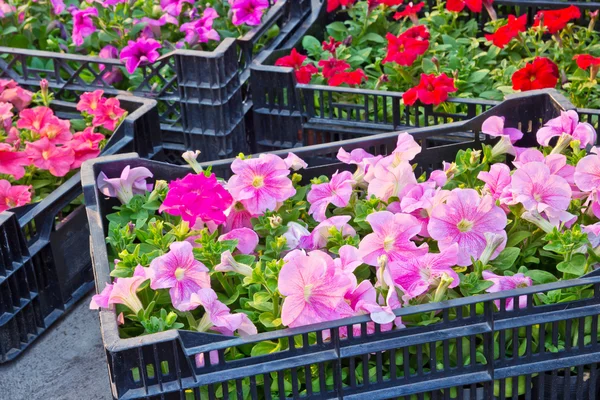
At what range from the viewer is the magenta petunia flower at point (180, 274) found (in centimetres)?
147

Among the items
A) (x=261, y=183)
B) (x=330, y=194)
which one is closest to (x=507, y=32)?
(x=330, y=194)

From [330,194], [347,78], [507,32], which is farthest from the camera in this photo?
[507,32]

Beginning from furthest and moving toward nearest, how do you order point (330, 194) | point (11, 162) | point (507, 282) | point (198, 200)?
point (11, 162) < point (330, 194) < point (198, 200) < point (507, 282)

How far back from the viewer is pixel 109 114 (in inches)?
101

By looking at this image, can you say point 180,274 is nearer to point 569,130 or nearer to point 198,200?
point 198,200

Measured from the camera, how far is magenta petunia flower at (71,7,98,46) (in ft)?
9.93

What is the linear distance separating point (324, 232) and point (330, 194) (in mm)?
129

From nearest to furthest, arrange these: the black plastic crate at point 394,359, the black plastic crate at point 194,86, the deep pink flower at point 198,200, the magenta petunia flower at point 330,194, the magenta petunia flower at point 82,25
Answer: the black plastic crate at point 394,359, the deep pink flower at point 198,200, the magenta petunia flower at point 330,194, the black plastic crate at point 194,86, the magenta petunia flower at point 82,25

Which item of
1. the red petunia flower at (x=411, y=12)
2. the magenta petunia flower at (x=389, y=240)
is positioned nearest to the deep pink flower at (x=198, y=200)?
the magenta petunia flower at (x=389, y=240)

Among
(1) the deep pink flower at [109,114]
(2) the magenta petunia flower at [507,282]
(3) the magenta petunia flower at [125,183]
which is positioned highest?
(3) the magenta petunia flower at [125,183]

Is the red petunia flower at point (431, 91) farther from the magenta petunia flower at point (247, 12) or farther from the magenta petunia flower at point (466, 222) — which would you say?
the magenta petunia flower at point (466, 222)

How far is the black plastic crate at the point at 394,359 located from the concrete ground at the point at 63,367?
76 centimetres

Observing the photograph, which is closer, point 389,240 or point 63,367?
point 389,240

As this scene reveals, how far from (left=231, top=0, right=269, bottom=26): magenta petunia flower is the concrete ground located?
40.6 inches
